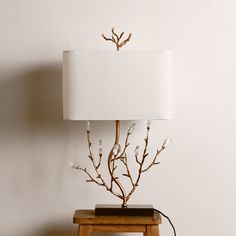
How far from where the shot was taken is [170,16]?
2840 millimetres

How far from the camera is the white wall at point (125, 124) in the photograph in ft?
9.30

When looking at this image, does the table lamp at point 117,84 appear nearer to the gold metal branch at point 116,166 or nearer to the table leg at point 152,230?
the gold metal branch at point 116,166

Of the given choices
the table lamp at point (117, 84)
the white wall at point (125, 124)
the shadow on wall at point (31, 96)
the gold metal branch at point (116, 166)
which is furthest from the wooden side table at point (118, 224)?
the shadow on wall at point (31, 96)

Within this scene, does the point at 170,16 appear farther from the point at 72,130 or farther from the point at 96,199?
the point at 96,199

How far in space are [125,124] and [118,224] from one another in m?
0.55

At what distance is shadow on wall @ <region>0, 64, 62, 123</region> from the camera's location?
2.87 meters

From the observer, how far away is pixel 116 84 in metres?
2.45

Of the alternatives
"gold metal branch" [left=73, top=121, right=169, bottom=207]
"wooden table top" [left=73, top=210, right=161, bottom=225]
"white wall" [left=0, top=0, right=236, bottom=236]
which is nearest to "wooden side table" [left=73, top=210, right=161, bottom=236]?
"wooden table top" [left=73, top=210, right=161, bottom=225]

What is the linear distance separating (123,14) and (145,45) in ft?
0.66

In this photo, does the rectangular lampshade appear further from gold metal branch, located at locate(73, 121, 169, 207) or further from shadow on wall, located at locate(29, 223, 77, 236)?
shadow on wall, located at locate(29, 223, 77, 236)

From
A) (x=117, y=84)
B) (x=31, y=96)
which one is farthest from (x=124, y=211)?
(x=31, y=96)

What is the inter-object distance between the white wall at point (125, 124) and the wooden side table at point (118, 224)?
31 cm

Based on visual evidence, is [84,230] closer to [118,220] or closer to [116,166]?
[118,220]

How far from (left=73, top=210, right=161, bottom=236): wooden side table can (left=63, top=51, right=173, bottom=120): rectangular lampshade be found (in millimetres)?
479
